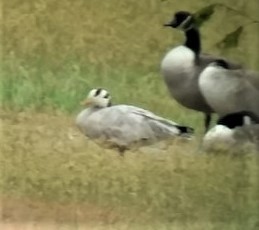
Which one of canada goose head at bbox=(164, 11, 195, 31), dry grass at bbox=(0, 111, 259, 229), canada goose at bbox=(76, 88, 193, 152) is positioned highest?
canada goose head at bbox=(164, 11, 195, 31)

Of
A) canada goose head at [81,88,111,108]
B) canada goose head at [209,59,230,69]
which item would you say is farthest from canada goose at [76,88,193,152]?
canada goose head at [209,59,230,69]

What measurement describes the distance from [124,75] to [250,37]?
0.29m

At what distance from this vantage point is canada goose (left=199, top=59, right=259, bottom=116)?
3.70 ft

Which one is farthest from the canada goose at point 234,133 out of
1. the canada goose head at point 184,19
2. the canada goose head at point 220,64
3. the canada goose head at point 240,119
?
the canada goose head at point 184,19

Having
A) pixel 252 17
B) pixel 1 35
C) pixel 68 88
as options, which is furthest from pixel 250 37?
pixel 1 35

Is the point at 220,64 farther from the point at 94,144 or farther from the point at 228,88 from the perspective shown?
the point at 94,144

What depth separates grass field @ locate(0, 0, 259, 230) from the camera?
3.59ft

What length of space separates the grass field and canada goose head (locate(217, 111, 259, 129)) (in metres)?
0.06

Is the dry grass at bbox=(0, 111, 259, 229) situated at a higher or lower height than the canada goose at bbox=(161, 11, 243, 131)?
lower

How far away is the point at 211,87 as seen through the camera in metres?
1.14

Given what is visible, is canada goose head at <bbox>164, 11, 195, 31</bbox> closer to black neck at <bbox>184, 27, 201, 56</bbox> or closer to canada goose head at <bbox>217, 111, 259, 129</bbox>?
black neck at <bbox>184, 27, 201, 56</bbox>

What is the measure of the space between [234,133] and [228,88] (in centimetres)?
10

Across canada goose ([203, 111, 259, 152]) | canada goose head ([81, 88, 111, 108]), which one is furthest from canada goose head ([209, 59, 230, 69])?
canada goose head ([81, 88, 111, 108])

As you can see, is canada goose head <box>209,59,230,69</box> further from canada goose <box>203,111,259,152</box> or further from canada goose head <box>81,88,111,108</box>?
canada goose head <box>81,88,111,108</box>
